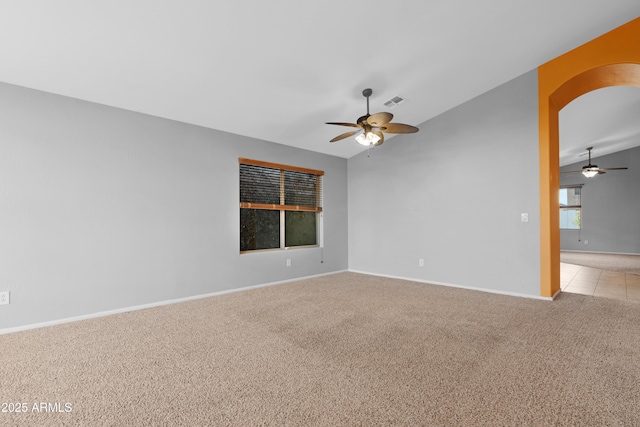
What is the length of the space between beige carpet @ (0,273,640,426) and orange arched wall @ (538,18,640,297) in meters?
0.75

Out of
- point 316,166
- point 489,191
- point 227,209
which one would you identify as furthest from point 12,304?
point 489,191

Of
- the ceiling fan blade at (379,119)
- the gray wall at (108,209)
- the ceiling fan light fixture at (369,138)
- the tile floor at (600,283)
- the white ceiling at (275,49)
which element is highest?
the white ceiling at (275,49)

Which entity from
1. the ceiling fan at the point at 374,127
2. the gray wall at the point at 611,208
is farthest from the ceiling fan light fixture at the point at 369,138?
the gray wall at the point at 611,208

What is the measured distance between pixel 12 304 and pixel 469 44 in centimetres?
544

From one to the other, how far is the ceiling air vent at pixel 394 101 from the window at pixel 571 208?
9061mm

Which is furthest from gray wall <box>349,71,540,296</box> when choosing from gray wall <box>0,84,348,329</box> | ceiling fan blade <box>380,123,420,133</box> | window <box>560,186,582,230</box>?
window <box>560,186,582,230</box>

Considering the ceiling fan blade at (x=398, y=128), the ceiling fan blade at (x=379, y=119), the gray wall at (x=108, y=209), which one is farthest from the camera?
the ceiling fan blade at (x=398, y=128)

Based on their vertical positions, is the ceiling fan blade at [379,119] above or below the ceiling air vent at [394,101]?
below

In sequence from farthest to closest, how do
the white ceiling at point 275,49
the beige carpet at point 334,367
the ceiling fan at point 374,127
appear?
the ceiling fan at point 374,127 < the white ceiling at point 275,49 < the beige carpet at point 334,367

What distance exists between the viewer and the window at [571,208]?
948 cm

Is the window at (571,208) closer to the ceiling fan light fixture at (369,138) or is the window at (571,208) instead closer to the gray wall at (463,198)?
the gray wall at (463,198)

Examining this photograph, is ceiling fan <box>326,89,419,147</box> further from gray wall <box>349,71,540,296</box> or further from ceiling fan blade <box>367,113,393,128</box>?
gray wall <box>349,71,540,296</box>

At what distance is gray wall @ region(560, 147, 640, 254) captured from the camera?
829 centimetres

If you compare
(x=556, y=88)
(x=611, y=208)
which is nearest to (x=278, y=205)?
(x=556, y=88)
